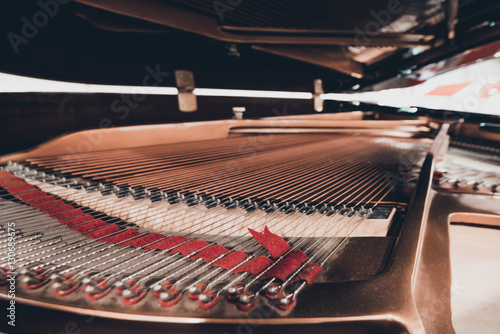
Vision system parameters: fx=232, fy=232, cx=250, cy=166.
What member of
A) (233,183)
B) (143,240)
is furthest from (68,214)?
(233,183)

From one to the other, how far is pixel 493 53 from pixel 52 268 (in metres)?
4.64

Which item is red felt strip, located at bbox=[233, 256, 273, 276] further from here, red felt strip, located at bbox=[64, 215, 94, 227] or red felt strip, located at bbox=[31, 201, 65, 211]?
red felt strip, located at bbox=[31, 201, 65, 211]

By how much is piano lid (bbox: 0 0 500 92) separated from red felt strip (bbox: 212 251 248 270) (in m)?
2.39

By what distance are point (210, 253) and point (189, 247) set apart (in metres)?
0.09

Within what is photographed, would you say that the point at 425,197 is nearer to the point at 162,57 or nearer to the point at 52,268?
the point at 52,268

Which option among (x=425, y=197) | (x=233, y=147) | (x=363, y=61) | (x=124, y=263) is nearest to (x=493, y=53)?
(x=363, y=61)

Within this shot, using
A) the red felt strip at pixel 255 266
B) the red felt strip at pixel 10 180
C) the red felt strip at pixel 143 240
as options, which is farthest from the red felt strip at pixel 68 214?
the red felt strip at pixel 255 266

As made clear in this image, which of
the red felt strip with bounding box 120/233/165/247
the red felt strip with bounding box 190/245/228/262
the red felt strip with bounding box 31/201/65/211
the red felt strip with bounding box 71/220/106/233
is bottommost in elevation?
the red felt strip with bounding box 190/245/228/262

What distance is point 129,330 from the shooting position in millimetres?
481

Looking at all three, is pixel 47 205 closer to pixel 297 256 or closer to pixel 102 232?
pixel 102 232

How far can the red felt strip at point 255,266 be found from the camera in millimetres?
648

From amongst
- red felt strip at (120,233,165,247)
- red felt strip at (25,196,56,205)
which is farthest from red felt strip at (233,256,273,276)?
red felt strip at (25,196,56,205)

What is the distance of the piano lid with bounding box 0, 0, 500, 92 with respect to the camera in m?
2.53

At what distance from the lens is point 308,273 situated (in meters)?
0.61
